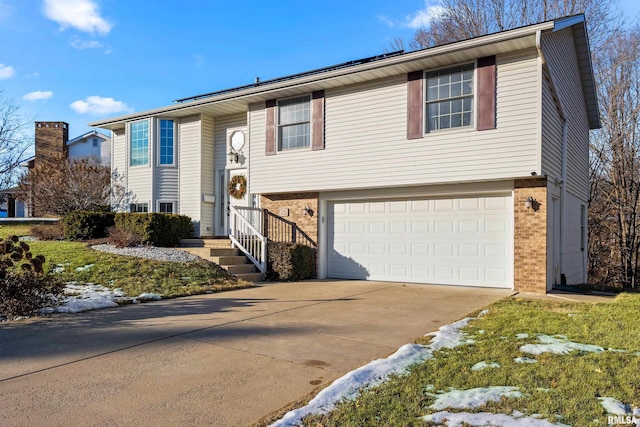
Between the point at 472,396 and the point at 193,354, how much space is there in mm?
2809

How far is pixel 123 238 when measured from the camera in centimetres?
1224

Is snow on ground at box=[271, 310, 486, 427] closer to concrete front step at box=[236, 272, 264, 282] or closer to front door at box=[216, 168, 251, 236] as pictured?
concrete front step at box=[236, 272, 264, 282]

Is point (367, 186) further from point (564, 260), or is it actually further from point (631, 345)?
point (631, 345)

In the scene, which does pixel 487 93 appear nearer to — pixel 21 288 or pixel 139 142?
pixel 21 288

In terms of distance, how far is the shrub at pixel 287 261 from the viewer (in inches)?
447

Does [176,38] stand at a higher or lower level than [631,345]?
higher

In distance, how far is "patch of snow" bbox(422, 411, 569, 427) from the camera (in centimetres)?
292

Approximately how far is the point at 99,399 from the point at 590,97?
52.4 ft

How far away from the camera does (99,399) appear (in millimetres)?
3492

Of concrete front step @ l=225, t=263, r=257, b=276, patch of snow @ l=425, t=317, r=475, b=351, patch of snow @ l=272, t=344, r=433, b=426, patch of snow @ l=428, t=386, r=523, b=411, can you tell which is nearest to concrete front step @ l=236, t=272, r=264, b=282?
concrete front step @ l=225, t=263, r=257, b=276

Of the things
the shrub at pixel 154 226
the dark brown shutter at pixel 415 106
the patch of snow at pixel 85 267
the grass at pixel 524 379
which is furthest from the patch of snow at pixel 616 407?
the shrub at pixel 154 226

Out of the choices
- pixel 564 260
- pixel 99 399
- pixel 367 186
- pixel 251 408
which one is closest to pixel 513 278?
pixel 564 260

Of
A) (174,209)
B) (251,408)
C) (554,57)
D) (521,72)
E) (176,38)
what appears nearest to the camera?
(251,408)

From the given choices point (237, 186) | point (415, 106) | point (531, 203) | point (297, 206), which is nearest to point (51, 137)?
point (237, 186)
